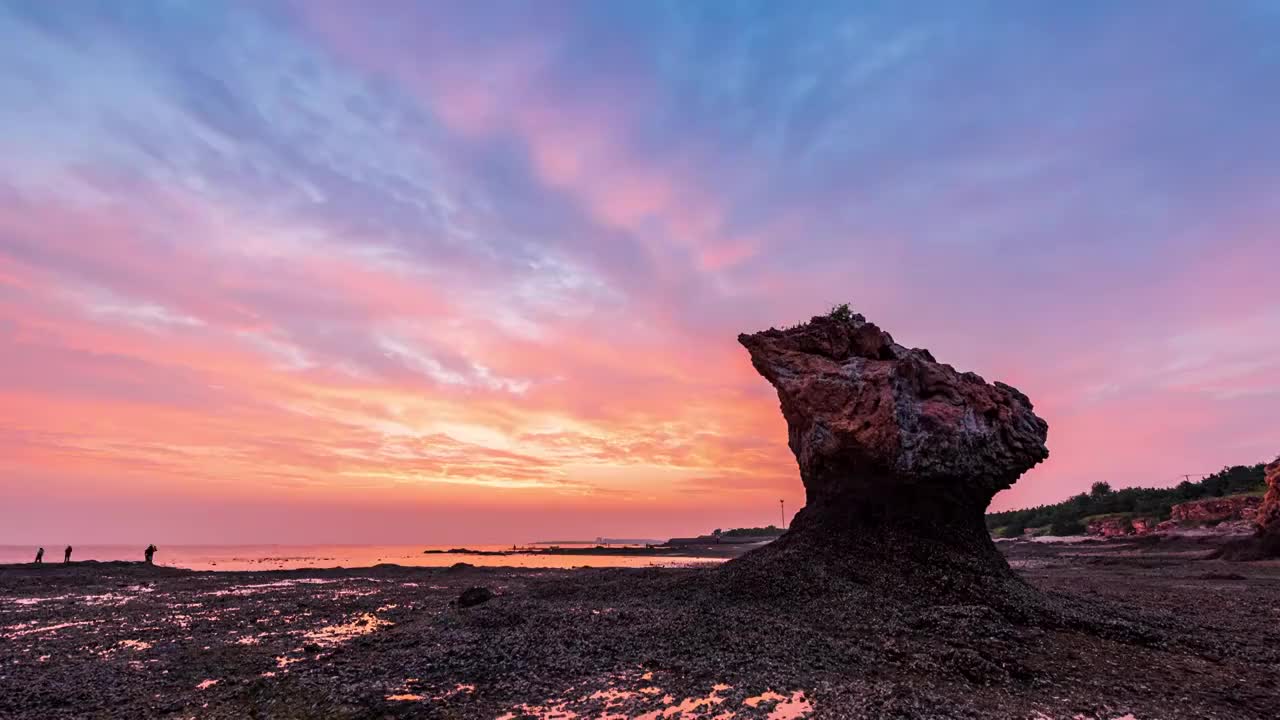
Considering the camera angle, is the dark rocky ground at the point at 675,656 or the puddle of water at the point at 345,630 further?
the puddle of water at the point at 345,630

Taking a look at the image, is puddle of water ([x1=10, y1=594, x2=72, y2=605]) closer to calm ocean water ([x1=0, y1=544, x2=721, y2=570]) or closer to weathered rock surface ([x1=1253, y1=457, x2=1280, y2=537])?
calm ocean water ([x1=0, y1=544, x2=721, y2=570])

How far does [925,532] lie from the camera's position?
2367cm

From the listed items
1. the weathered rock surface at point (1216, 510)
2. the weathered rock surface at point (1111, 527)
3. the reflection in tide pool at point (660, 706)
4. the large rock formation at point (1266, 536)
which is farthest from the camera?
the weathered rock surface at point (1111, 527)

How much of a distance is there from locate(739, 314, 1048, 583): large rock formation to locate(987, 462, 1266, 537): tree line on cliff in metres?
75.7

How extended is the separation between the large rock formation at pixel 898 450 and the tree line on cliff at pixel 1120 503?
248ft

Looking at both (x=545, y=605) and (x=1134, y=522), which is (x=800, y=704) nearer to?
(x=545, y=605)

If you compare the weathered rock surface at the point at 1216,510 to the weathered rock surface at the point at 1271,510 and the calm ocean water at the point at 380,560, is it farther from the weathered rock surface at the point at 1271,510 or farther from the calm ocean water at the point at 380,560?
the calm ocean water at the point at 380,560

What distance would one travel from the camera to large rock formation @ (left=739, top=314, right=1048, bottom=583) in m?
23.6

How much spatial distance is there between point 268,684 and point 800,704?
492 inches

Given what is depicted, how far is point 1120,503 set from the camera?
98.3 meters

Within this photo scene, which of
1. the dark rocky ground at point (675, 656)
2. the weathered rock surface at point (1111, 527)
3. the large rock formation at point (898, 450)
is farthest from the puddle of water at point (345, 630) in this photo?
the weathered rock surface at point (1111, 527)

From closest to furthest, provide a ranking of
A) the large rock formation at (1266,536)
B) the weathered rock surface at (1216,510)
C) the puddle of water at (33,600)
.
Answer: the puddle of water at (33,600) → the large rock formation at (1266,536) → the weathered rock surface at (1216,510)

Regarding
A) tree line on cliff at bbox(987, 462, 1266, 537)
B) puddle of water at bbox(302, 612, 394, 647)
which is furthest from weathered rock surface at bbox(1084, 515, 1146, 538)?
puddle of water at bbox(302, 612, 394, 647)

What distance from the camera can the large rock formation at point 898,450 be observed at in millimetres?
23578
